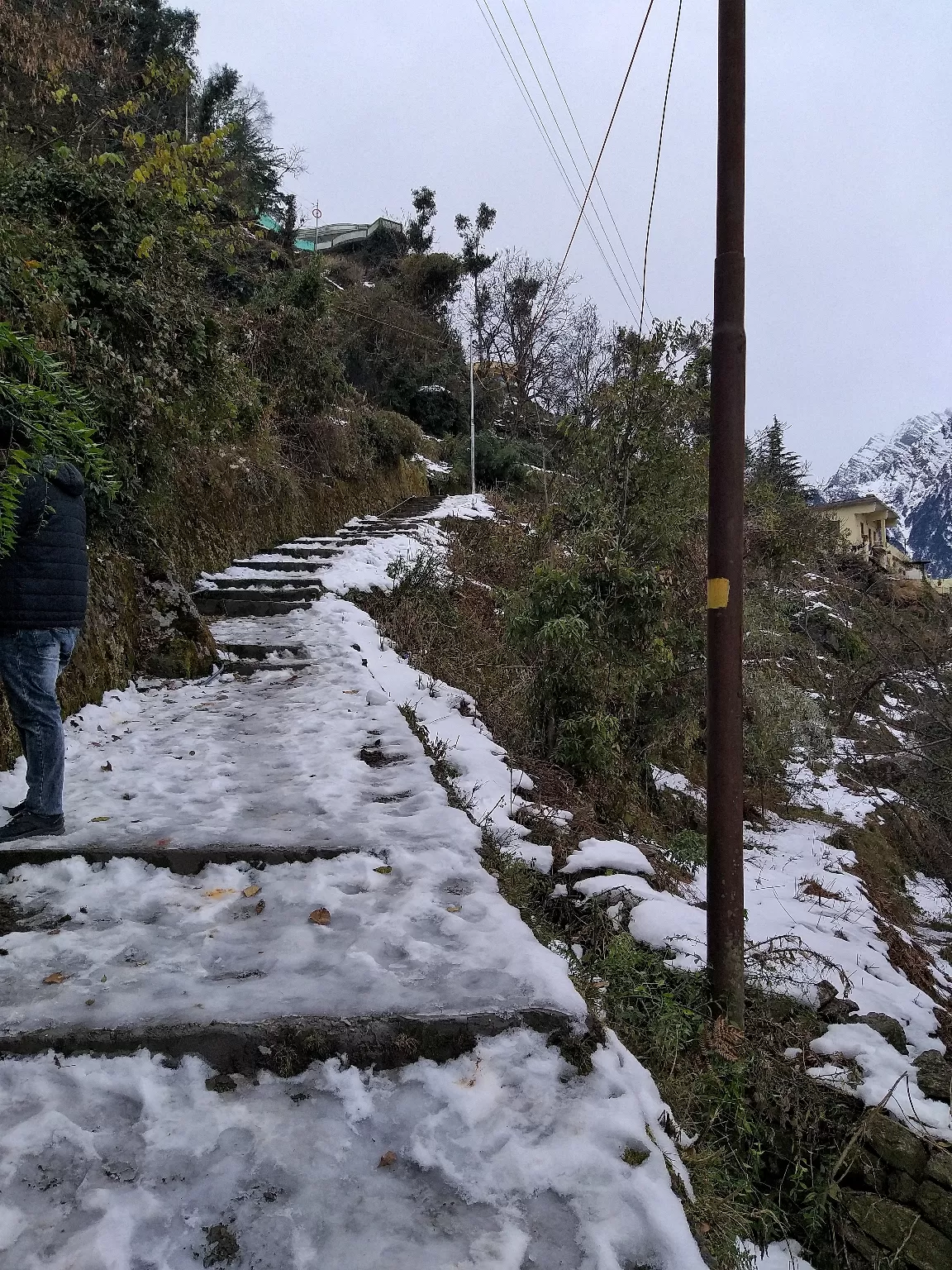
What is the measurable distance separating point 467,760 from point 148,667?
280 centimetres

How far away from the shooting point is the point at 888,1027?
319 centimetres

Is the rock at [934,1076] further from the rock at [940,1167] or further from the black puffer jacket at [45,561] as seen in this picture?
the black puffer jacket at [45,561]

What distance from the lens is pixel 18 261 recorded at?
4.34 metres

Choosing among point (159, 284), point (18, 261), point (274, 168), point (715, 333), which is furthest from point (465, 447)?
point (715, 333)

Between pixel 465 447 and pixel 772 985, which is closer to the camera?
pixel 772 985

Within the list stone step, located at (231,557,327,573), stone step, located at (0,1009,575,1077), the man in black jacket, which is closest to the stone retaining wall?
stone step, located at (0,1009,575,1077)

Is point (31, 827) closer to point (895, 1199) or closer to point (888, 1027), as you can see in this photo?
point (895, 1199)

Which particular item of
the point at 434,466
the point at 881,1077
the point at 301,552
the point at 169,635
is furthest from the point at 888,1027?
the point at 434,466

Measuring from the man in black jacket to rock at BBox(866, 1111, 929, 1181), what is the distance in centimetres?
349

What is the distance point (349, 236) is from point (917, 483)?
156 m

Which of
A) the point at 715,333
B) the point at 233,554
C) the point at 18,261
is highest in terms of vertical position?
the point at 18,261

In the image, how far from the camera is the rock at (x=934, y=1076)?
279cm

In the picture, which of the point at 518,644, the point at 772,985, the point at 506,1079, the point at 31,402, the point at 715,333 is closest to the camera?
the point at 31,402

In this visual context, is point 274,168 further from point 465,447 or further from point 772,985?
point 772,985
